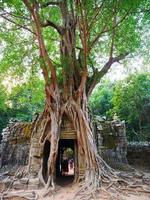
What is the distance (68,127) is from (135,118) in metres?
6.38

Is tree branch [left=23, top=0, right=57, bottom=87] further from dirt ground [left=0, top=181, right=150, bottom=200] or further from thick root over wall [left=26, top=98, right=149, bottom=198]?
dirt ground [left=0, top=181, right=150, bottom=200]

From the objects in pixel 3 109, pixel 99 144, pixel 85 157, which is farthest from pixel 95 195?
pixel 3 109

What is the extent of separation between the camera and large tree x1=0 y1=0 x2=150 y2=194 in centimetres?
702

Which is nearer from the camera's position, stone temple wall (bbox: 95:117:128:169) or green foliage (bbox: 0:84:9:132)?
stone temple wall (bbox: 95:117:128:169)

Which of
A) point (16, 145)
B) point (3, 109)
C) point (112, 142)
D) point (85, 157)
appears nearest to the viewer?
point (85, 157)

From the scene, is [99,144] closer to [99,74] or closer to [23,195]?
[99,74]

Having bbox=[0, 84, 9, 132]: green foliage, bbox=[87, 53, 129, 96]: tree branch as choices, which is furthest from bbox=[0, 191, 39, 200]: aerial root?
bbox=[0, 84, 9, 132]: green foliage

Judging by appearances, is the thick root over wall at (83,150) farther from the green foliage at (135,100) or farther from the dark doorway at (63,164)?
the green foliage at (135,100)

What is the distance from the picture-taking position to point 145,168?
10.3m

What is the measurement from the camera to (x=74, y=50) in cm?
826

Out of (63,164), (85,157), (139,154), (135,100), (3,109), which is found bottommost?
(85,157)

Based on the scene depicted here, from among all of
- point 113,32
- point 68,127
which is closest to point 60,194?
point 68,127

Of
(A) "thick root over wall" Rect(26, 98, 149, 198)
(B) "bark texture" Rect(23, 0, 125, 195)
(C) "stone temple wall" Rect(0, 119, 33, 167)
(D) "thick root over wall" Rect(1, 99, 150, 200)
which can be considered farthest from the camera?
(C) "stone temple wall" Rect(0, 119, 33, 167)

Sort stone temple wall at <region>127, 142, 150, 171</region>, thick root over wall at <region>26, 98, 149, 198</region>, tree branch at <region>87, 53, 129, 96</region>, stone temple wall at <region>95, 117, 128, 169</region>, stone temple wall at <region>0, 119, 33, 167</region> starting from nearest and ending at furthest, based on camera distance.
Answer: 1. thick root over wall at <region>26, 98, 149, 198</region>
2. tree branch at <region>87, 53, 129, 96</region>
3. stone temple wall at <region>95, 117, 128, 169</region>
4. stone temple wall at <region>0, 119, 33, 167</region>
5. stone temple wall at <region>127, 142, 150, 171</region>
